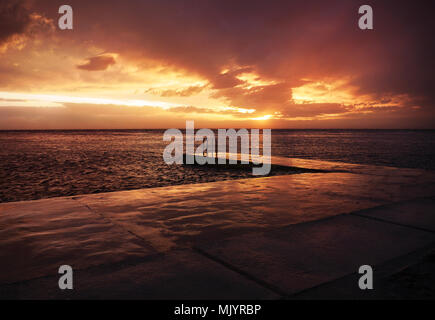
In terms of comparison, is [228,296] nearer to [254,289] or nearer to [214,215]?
[254,289]

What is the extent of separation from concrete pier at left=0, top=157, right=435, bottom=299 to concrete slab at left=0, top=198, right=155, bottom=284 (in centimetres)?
1

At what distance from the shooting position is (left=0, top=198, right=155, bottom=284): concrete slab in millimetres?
2844

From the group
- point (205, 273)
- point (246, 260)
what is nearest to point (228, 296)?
point (205, 273)

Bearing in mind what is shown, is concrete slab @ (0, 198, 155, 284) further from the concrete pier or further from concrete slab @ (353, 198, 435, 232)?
concrete slab @ (353, 198, 435, 232)

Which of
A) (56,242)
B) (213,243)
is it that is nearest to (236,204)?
(213,243)

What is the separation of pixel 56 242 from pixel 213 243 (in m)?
1.82

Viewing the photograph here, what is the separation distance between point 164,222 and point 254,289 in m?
2.22

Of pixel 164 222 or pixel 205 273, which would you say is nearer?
pixel 205 273

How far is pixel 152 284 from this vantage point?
2404 millimetres

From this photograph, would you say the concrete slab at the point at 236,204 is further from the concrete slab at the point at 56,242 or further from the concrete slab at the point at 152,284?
the concrete slab at the point at 152,284

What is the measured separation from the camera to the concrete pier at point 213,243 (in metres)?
2.38

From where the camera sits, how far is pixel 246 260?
2.88 meters

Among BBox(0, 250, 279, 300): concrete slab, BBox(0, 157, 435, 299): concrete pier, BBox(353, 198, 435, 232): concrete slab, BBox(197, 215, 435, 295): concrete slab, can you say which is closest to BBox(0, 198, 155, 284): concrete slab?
BBox(0, 157, 435, 299): concrete pier

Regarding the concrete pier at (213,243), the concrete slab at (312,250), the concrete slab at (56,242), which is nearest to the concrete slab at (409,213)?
the concrete pier at (213,243)
